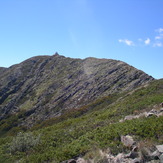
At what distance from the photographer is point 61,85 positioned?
7125 centimetres

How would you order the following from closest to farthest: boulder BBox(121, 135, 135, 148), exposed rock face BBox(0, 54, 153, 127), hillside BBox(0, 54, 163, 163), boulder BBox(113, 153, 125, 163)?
1. boulder BBox(113, 153, 125, 163)
2. boulder BBox(121, 135, 135, 148)
3. hillside BBox(0, 54, 163, 163)
4. exposed rock face BBox(0, 54, 153, 127)

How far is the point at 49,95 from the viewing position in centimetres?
6738

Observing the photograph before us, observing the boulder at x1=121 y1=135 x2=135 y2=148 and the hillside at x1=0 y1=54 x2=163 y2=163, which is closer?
the boulder at x1=121 y1=135 x2=135 y2=148

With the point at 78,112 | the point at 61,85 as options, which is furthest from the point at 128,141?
the point at 61,85

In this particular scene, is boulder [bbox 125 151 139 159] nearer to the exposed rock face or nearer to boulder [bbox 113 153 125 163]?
boulder [bbox 113 153 125 163]

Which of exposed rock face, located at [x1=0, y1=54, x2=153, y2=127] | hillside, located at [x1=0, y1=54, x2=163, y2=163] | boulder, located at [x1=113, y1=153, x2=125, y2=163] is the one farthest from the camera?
exposed rock face, located at [x1=0, y1=54, x2=153, y2=127]

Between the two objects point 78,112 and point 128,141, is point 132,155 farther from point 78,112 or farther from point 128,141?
point 78,112

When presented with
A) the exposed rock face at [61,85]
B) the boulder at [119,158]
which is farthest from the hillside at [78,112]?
the boulder at [119,158]

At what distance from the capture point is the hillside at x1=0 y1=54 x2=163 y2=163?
962 centimetres

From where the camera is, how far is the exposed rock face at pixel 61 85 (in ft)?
181

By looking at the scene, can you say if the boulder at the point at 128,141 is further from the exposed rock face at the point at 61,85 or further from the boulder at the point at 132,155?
the exposed rock face at the point at 61,85

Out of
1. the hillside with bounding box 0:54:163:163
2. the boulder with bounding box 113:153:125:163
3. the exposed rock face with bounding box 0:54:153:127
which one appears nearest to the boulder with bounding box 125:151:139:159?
the hillside with bounding box 0:54:163:163

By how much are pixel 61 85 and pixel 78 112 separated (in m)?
31.2

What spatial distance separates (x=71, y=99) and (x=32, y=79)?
38.4m
